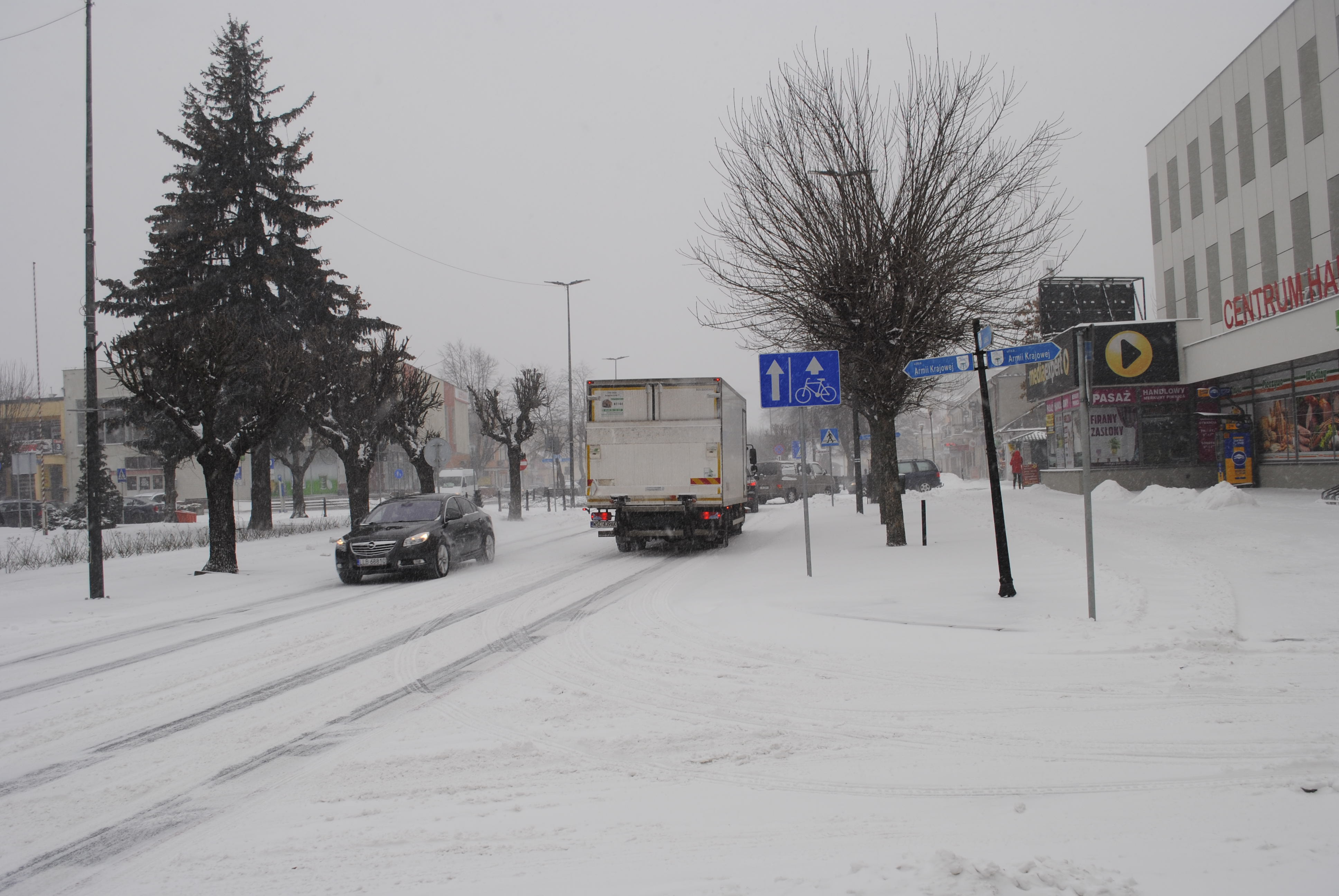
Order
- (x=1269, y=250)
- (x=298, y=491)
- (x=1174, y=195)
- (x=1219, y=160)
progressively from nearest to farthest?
(x=1269, y=250), (x=1219, y=160), (x=1174, y=195), (x=298, y=491)

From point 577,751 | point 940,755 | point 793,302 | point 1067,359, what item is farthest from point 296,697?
point 1067,359

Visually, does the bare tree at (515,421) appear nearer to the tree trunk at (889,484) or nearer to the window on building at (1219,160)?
the tree trunk at (889,484)

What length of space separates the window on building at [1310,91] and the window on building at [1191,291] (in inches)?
309

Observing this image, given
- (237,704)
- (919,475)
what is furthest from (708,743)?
(919,475)

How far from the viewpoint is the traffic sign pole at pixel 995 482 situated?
341 inches

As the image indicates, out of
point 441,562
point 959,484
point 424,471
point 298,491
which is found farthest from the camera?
point 959,484

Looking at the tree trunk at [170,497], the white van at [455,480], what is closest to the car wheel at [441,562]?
the tree trunk at [170,497]

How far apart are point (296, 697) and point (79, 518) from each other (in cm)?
3592

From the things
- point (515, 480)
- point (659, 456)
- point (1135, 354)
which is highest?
point (1135, 354)

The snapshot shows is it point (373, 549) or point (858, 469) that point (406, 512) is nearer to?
point (373, 549)

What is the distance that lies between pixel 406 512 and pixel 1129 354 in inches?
933

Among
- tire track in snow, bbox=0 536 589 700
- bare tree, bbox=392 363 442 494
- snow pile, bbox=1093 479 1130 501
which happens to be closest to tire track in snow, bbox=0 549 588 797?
tire track in snow, bbox=0 536 589 700

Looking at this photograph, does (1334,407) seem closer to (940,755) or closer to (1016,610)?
(1016,610)

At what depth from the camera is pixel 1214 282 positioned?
99.0 feet
